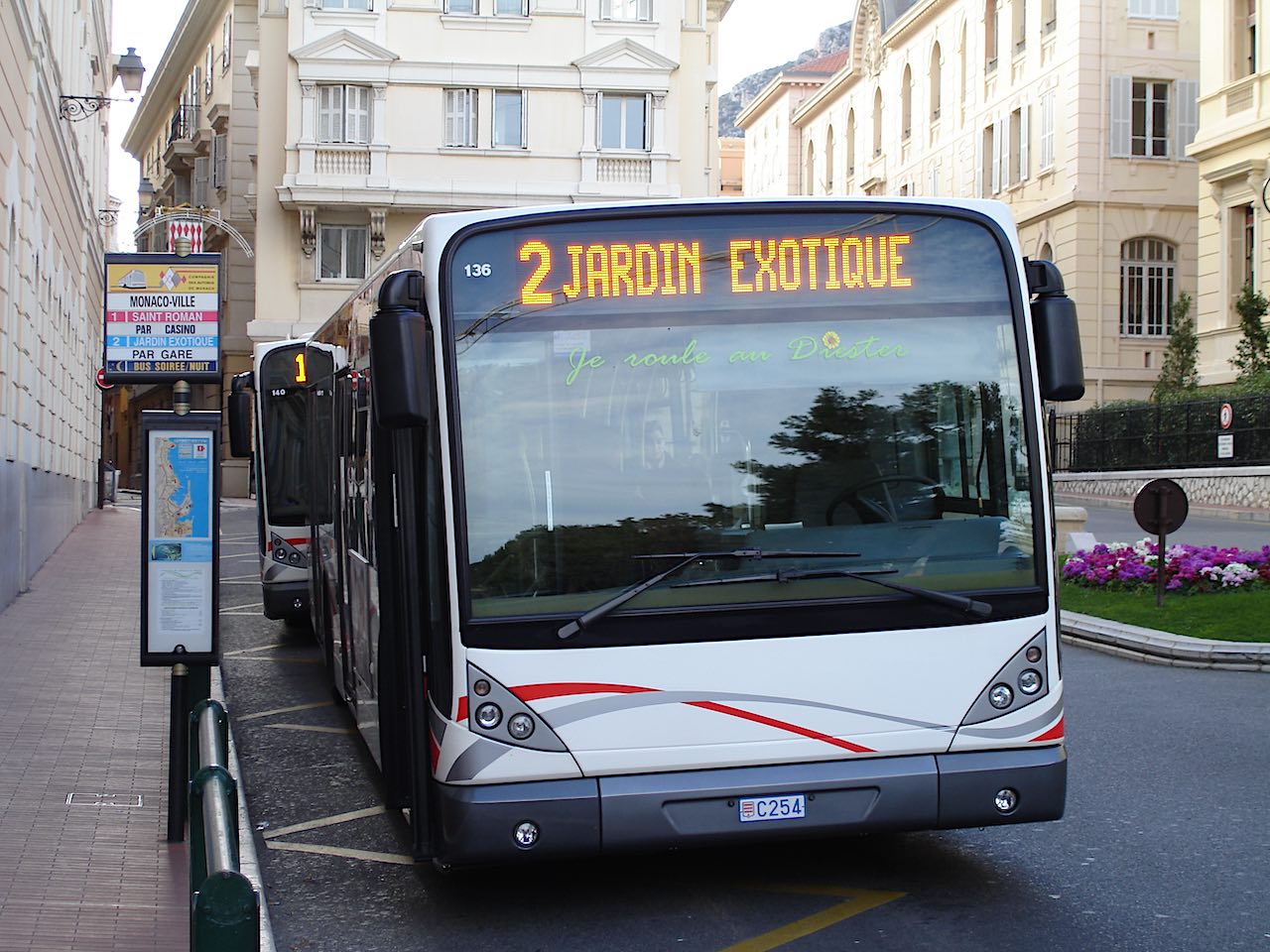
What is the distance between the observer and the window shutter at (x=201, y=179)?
189 ft

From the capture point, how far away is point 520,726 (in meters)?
5.77

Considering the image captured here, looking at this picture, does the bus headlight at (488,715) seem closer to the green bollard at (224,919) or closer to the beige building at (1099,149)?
the green bollard at (224,919)

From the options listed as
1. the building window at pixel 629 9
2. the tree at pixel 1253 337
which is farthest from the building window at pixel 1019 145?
the tree at pixel 1253 337

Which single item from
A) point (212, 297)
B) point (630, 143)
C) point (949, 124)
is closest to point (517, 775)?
point (212, 297)

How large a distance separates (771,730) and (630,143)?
36001mm

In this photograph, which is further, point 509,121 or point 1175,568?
point 509,121

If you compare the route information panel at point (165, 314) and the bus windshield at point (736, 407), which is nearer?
the bus windshield at point (736, 407)

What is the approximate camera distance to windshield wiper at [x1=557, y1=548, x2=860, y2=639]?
5793 mm

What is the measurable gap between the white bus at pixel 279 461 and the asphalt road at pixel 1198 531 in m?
12.5

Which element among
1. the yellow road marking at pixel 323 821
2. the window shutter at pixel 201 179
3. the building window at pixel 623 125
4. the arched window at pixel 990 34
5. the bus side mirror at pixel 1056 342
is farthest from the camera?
the window shutter at pixel 201 179

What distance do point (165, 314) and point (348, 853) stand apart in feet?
8.86

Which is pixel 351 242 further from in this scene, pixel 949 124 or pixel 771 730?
pixel 771 730

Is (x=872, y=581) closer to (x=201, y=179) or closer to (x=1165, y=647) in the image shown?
(x=1165, y=647)

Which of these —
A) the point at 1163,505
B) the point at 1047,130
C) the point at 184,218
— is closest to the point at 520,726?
the point at 1163,505
